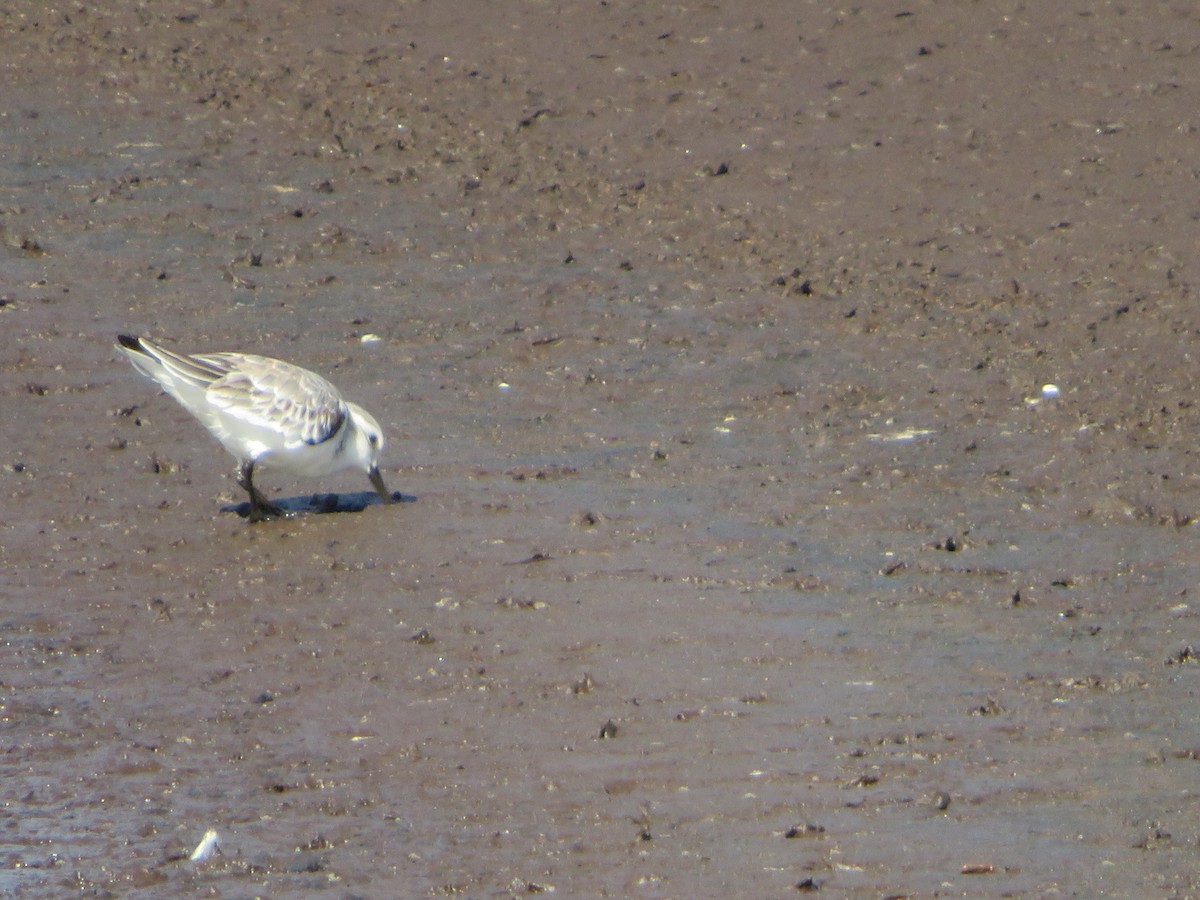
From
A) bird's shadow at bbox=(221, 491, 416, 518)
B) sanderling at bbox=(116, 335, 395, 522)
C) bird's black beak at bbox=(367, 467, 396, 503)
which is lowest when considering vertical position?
bird's shadow at bbox=(221, 491, 416, 518)

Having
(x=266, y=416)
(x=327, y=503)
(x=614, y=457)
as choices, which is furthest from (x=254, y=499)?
(x=614, y=457)

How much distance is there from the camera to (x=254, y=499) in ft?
26.4

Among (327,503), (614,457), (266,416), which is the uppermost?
(266,416)

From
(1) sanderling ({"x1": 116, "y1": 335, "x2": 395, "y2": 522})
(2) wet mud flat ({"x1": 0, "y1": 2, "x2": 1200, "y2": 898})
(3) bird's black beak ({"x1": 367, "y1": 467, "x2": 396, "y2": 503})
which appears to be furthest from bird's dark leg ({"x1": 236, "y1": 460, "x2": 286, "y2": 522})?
(3) bird's black beak ({"x1": 367, "y1": 467, "x2": 396, "y2": 503})

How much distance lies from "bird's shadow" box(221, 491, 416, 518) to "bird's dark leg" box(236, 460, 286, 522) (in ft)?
0.19

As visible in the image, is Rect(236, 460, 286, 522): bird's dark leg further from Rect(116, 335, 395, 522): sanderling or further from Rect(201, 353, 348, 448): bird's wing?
Rect(201, 353, 348, 448): bird's wing

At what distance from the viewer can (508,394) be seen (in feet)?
30.4

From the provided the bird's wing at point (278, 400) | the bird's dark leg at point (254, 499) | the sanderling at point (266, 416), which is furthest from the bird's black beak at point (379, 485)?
the bird's dark leg at point (254, 499)

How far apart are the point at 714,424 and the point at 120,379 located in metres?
2.94

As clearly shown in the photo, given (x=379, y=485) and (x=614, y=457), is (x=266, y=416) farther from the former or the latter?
(x=614, y=457)

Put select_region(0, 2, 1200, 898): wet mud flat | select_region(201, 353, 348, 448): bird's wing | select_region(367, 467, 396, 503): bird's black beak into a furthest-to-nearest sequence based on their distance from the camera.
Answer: select_region(367, 467, 396, 503): bird's black beak, select_region(201, 353, 348, 448): bird's wing, select_region(0, 2, 1200, 898): wet mud flat

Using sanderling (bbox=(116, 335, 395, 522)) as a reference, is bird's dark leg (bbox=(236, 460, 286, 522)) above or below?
below

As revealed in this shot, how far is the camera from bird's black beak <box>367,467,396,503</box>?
8148 millimetres

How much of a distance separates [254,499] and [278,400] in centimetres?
43
